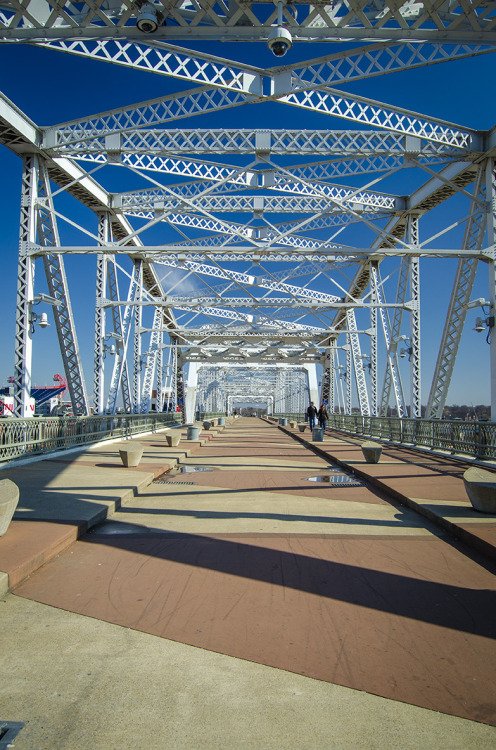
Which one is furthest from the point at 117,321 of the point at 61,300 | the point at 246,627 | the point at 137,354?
the point at 246,627

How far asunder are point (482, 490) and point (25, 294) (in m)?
15.7

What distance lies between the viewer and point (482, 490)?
23.7ft

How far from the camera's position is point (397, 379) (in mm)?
26109

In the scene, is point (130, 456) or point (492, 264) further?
point (492, 264)

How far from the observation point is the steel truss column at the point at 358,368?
1372 inches

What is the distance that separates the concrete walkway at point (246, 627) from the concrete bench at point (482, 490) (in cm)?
32

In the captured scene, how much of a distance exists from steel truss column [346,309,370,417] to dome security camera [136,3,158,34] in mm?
25560

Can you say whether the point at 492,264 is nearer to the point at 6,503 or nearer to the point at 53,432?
the point at 53,432

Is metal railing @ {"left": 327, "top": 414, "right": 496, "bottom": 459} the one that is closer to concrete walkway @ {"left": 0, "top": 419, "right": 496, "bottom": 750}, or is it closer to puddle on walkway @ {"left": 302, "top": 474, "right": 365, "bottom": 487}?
puddle on walkway @ {"left": 302, "top": 474, "right": 365, "bottom": 487}

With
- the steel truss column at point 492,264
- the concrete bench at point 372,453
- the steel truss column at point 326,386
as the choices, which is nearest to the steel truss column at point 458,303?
the steel truss column at point 492,264

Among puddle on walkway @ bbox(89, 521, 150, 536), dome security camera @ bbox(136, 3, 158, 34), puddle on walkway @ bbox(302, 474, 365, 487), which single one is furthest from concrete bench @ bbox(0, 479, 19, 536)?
dome security camera @ bbox(136, 3, 158, 34)

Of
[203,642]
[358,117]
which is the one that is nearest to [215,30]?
[358,117]

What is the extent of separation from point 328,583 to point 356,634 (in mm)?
1153

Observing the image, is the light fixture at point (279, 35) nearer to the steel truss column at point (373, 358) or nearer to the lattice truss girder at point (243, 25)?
the lattice truss girder at point (243, 25)
